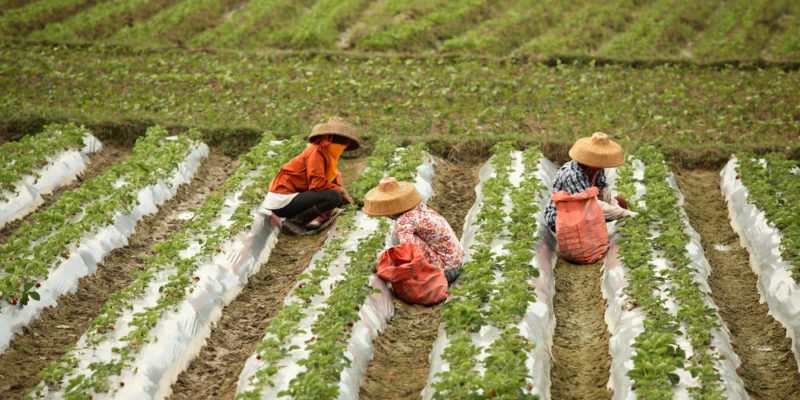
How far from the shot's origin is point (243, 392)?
522cm

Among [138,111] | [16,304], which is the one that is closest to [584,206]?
[16,304]

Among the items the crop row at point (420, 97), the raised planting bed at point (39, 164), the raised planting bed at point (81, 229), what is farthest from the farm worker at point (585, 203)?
the raised planting bed at point (39, 164)

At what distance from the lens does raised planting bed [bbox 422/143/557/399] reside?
5074 millimetres

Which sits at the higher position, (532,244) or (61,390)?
(61,390)


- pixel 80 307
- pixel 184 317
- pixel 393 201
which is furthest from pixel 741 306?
pixel 80 307

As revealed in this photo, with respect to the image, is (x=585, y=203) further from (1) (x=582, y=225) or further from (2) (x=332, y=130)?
(2) (x=332, y=130)

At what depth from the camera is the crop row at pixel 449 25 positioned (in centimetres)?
1617

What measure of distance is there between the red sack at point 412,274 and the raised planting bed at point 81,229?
9.91 feet

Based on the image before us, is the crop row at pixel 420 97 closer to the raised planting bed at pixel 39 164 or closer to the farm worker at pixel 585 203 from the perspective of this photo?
the raised planting bed at pixel 39 164

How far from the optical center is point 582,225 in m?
7.10

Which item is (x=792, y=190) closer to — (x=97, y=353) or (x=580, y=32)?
(x=97, y=353)

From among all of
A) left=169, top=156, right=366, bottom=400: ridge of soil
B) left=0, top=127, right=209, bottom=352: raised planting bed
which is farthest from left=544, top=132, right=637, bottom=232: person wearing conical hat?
left=0, top=127, right=209, bottom=352: raised planting bed

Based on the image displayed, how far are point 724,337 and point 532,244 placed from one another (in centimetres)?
199

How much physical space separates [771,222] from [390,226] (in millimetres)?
3903
